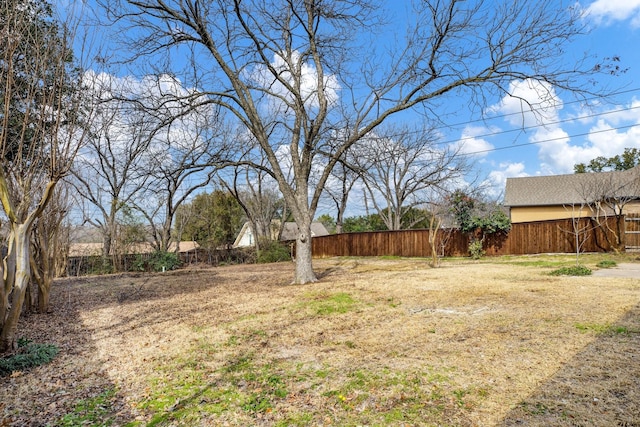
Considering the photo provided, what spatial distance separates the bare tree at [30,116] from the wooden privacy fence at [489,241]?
45.2ft

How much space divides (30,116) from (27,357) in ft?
7.32

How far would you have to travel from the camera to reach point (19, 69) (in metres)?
3.73

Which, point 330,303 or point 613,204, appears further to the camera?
point 613,204

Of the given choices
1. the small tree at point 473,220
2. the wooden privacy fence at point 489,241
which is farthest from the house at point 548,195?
the small tree at point 473,220

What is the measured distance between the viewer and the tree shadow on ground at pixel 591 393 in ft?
6.98

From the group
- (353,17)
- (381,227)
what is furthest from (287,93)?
(381,227)

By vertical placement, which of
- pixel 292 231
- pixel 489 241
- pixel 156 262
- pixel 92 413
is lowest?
pixel 92 413

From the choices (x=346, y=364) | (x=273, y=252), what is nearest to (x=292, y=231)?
(x=273, y=252)

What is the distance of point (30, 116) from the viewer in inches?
140

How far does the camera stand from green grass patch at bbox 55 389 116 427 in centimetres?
233

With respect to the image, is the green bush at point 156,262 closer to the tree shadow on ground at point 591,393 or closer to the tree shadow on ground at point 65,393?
the tree shadow on ground at point 65,393

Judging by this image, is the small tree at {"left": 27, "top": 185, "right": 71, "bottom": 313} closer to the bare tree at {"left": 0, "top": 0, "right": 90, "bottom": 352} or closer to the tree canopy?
the bare tree at {"left": 0, "top": 0, "right": 90, "bottom": 352}

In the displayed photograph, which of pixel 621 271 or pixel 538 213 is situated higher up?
pixel 538 213

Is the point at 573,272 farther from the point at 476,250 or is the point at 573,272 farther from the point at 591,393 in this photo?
the point at 591,393
